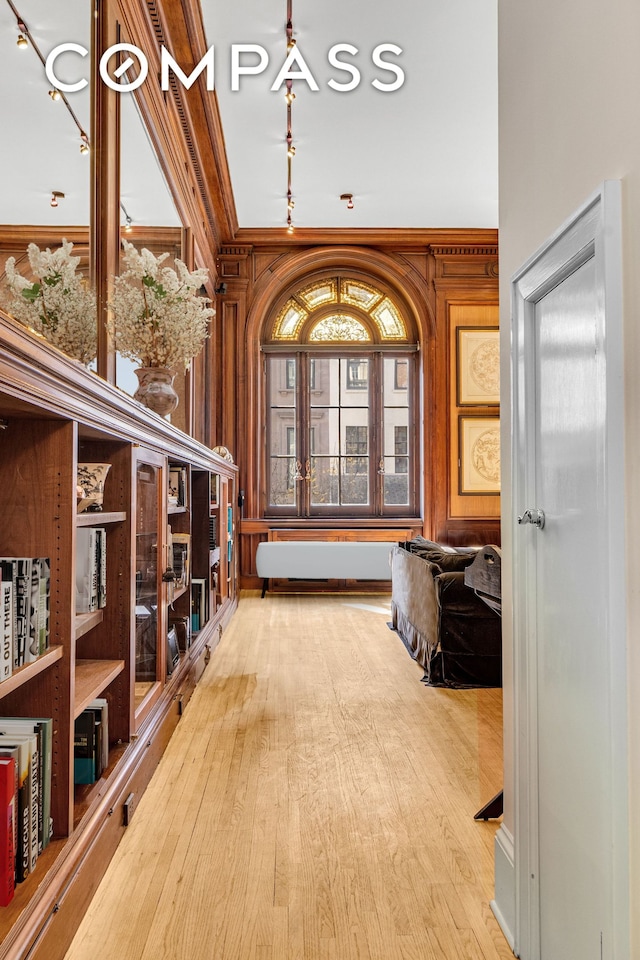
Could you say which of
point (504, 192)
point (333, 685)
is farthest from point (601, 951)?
point (333, 685)

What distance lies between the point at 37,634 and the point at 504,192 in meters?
1.63

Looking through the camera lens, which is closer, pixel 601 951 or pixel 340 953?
pixel 601 951

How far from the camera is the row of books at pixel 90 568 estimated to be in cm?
208

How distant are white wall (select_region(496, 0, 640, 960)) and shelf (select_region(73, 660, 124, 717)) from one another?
1137 millimetres

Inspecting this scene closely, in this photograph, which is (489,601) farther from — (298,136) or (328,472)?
(328,472)

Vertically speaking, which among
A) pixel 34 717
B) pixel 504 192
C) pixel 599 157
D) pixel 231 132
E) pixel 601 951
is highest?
pixel 231 132

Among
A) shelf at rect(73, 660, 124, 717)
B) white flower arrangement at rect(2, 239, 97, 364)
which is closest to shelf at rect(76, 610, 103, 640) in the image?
shelf at rect(73, 660, 124, 717)

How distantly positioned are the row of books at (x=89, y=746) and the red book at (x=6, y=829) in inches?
20.5

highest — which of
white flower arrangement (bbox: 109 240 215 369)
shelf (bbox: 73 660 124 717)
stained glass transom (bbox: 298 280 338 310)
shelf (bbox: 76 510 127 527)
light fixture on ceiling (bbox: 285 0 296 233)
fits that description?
light fixture on ceiling (bbox: 285 0 296 233)

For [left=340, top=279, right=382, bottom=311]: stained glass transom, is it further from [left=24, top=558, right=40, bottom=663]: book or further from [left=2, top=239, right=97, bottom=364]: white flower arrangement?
[left=24, top=558, right=40, bottom=663]: book

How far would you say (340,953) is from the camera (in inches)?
60.1

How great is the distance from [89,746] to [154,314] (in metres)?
1.80

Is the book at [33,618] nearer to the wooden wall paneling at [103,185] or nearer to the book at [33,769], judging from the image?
the book at [33,769]

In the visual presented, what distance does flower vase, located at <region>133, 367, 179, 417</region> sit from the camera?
3131 mm
